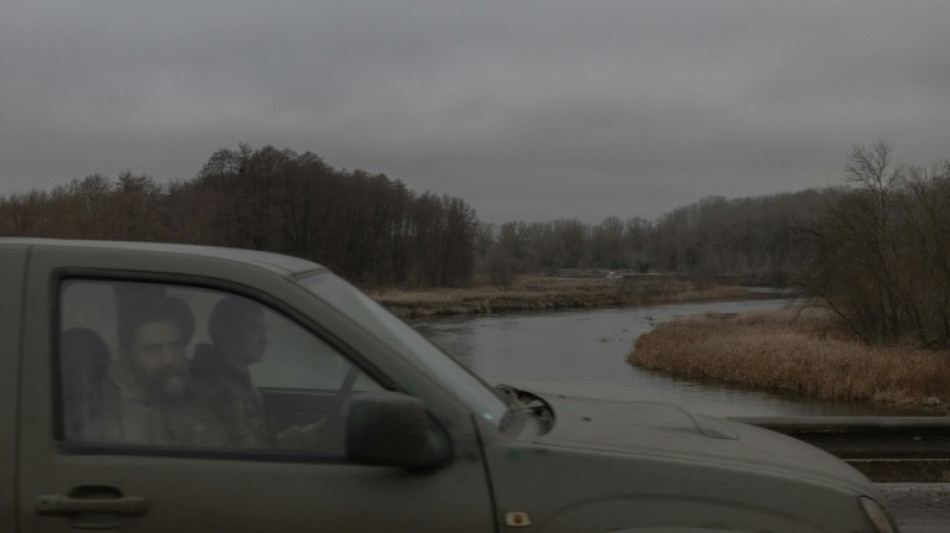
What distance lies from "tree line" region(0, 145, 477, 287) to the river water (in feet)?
44.9

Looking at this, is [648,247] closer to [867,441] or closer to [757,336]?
[757,336]

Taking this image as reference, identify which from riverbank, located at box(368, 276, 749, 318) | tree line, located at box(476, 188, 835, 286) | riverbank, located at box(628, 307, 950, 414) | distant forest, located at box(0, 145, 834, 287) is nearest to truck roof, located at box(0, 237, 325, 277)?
riverbank, located at box(628, 307, 950, 414)

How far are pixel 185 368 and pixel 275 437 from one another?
35 cm

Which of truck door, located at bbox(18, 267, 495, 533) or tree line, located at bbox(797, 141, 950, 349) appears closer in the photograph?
truck door, located at bbox(18, 267, 495, 533)

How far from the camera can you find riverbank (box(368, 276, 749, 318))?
58750 millimetres

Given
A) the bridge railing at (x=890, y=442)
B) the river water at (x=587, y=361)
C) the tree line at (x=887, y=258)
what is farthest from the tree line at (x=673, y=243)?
the bridge railing at (x=890, y=442)

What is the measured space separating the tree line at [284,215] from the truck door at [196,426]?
25341mm

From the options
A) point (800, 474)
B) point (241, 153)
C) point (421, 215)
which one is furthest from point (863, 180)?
point (421, 215)

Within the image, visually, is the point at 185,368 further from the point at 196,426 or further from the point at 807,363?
the point at 807,363

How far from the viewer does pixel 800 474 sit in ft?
8.55

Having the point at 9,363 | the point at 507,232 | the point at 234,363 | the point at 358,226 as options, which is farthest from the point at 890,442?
the point at 507,232

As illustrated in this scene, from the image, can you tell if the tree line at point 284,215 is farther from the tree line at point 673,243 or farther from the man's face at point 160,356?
the man's face at point 160,356

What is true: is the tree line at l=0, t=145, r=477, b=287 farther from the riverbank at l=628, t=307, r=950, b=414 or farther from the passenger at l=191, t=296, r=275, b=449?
the passenger at l=191, t=296, r=275, b=449

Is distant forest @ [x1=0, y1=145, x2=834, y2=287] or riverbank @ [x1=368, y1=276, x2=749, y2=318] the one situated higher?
distant forest @ [x1=0, y1=145, x2=834, y2=287]
